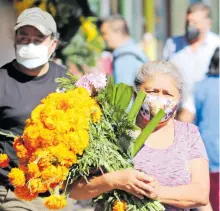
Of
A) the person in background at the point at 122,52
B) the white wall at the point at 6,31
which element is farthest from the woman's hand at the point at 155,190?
the white wall at the point at 6,31

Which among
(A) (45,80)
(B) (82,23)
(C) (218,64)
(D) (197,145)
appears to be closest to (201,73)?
(C) (218,64)

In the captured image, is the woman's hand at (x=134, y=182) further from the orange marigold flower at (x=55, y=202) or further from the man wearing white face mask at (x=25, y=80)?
the man wearing white face mask at (x=25, y=80)

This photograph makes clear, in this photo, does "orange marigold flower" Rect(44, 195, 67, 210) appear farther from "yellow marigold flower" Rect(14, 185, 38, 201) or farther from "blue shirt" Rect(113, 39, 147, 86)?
"blue shirt" Rect(113, 39, 147, 86)

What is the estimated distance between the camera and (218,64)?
685 cm

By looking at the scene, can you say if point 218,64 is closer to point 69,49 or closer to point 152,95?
point 152,95

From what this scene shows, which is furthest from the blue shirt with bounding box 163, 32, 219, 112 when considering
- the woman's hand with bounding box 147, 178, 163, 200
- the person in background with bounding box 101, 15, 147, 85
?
the woman's hand with bounding box 147, 178, 163, 200

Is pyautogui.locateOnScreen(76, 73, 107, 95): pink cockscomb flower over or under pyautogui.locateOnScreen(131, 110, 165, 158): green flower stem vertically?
over

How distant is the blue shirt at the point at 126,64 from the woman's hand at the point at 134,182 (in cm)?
381

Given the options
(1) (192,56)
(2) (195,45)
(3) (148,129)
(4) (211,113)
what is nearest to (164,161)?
(3) (148,129)

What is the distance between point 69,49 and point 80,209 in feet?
8.84

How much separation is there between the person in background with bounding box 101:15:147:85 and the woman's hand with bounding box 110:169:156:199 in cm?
354

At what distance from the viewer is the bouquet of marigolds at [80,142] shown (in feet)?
12.5

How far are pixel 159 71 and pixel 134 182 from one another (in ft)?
2.14

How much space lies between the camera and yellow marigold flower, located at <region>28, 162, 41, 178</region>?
3.79 metres
